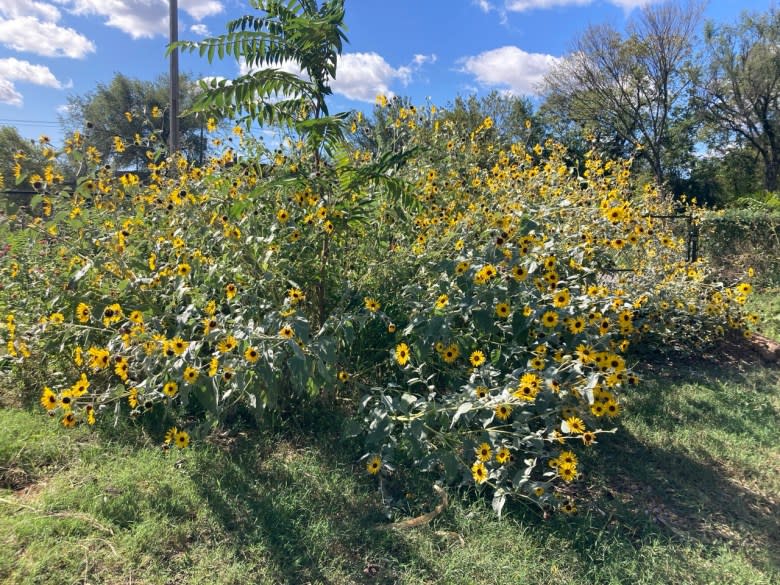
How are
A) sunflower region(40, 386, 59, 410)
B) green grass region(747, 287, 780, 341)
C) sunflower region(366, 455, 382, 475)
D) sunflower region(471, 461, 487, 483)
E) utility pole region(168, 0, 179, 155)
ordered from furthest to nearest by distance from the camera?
1. utility pole region(168, 0, 179, 155)
2. green grass region(747, 287, 780, 341)
3. sunflower region(366, 455, 382, 475)
4. sunflower region(40, 386, 59, 410)
5. sunflower region(471, 461, 487, 483)

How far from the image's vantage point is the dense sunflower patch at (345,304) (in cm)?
231

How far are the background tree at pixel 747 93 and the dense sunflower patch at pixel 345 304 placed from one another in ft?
68.2

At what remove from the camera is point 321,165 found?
2756 mm

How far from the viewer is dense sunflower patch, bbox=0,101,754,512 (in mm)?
2311

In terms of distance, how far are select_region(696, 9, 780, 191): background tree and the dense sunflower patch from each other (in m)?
20.8

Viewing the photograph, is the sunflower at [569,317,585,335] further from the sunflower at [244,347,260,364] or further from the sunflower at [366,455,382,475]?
the sunflower at [244,347,260,364]

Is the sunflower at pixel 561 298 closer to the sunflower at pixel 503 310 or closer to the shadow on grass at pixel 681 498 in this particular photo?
the sunflower at pixel 503 310

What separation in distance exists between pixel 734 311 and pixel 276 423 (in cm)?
399

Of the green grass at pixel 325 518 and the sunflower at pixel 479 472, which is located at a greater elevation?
the sunflower at pixel 479 472

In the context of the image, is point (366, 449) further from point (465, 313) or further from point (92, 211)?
point (92, 211)

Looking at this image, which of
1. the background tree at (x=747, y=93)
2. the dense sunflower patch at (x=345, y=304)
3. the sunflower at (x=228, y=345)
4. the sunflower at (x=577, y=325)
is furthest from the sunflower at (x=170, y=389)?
the background tree at (x=747, y=93)

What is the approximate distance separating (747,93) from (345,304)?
23.1 m

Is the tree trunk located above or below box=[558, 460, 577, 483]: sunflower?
above

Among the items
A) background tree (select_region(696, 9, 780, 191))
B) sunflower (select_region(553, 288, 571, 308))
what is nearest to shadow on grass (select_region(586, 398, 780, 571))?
sunflower (select_region(553, 288, 571, 308))
